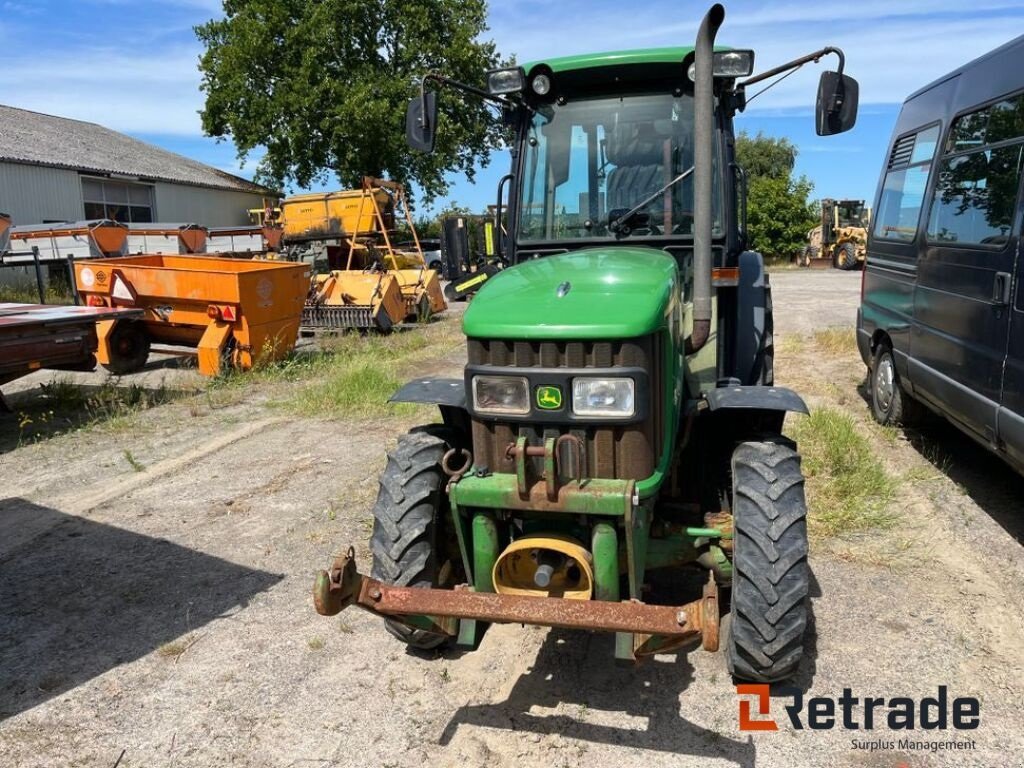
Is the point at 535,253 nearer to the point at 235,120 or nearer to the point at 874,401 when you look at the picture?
the point at 874,401

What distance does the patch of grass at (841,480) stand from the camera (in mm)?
4531

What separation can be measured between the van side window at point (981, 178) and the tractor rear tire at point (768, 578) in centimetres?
253

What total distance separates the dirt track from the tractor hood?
56.3 inches

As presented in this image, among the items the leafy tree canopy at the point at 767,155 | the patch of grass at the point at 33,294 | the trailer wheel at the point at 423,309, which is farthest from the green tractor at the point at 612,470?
the leafy tree canopy at the point at 767,155

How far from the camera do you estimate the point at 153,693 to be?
3141mm

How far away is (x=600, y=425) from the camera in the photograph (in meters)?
2.80

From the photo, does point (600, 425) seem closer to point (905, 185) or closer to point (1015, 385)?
point (1015, 385)

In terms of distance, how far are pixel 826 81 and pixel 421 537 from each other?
9.29 ft

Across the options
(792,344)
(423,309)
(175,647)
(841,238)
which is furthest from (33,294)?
(841,238)

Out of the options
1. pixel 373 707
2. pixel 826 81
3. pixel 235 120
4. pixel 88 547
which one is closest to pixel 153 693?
pixel 373 707

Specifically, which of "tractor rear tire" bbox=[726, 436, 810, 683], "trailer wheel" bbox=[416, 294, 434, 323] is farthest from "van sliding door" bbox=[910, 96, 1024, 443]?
"trailer wheel" bbox=[416, 294, 434, 323]

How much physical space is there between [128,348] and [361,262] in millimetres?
5615

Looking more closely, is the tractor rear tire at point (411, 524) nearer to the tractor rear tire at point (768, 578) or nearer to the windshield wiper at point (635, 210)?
the tractor rear tire at point (768, 578)

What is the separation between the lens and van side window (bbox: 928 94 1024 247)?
174 inches
